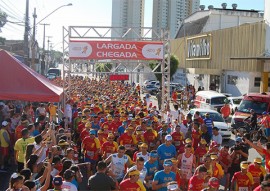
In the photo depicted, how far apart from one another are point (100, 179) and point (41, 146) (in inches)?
78.1

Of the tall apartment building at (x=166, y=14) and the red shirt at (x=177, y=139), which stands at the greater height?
the tall apartment building at (x=166, y=14)

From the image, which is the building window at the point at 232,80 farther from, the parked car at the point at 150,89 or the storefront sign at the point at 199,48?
the parked car at the point at 150,89

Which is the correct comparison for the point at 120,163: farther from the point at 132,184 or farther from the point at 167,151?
the point at 132,184

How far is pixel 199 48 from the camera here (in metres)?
47.7

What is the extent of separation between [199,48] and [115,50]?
99.5 feet

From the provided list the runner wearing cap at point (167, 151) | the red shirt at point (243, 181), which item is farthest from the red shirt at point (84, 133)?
the red shirt at point (243, 181)

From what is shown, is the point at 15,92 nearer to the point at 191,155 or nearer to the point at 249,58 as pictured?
the point at 191,155

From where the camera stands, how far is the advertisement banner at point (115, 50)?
1836cm

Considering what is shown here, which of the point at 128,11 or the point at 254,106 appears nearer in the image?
the point at 254,106

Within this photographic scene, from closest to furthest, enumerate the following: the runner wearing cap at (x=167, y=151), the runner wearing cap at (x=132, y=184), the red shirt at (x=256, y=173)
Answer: the runner wearing cap at (x=132, y=184) < the red shirt at (x=256, y=173) < the runner wearing cap at (x=167, y=151)

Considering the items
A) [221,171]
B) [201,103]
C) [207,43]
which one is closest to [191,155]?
[221,171]

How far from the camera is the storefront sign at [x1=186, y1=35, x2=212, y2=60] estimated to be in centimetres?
4496

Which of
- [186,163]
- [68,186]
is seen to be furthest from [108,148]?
[68,186]

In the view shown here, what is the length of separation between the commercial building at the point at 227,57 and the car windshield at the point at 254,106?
11.1 meters
